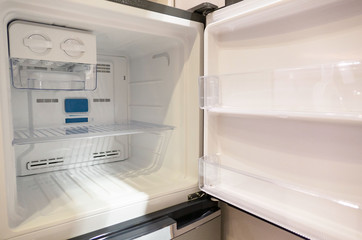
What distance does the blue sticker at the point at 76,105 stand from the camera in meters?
1.38

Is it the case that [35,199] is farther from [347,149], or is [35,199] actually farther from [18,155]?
[347,149]

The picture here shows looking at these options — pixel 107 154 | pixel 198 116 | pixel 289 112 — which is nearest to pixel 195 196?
pixel 198 116

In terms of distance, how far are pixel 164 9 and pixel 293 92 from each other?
568mm

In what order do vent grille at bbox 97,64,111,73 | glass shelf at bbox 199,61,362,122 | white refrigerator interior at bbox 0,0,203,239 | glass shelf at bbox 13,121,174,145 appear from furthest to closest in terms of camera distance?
vent grille at bbox 97,64,111,73 < glass shelf at bbox 13,121,174,145 < white refrigerator interior at bbox 0,0,203,239 < glass shelf at bbox 199,61,362,122

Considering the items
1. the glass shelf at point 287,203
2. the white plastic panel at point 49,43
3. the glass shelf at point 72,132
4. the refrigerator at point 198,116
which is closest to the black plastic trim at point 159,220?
the refrigerator at point 198,116

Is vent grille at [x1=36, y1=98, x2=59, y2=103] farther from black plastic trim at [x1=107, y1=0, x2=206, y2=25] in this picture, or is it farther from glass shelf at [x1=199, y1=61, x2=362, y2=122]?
glass shelf at [x1=199, y1=61, x2=362, y2=122]

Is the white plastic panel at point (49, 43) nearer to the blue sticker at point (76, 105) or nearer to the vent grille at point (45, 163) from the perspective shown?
the blue sticker at point (76, 105)

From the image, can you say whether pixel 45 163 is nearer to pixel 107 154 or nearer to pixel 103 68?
pixel 107 154

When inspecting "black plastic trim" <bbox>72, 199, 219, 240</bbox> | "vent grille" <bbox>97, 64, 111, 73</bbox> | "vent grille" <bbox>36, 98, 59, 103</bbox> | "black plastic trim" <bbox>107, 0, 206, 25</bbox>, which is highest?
"black plastic trim" <bbox>107, 0, 206, 25</bbox>

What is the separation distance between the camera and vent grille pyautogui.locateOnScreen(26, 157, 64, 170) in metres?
1.31

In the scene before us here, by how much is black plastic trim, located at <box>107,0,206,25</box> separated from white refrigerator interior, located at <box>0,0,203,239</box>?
2 cm

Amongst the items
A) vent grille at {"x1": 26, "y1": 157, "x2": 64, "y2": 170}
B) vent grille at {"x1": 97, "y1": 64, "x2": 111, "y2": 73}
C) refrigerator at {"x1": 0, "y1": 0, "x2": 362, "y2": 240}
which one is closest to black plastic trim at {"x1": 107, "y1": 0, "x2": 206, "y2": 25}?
refrigerator at {"x1": 0, "y1": 0, "x2": 362, "y2": 240}

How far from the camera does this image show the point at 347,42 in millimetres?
677

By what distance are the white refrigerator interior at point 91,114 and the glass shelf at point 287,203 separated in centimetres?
14
